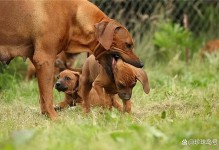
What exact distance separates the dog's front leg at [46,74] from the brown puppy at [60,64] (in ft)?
7.59

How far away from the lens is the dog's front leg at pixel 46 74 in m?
6.03

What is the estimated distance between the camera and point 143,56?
10.8 meters

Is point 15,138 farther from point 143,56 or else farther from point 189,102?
point 143,56

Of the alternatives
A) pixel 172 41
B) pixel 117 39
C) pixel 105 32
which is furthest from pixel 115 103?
pixel 172 41

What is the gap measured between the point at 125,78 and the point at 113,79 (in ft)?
0.60

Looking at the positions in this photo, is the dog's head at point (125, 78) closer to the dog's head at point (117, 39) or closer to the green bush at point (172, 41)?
the dog's head at point (117, 39)

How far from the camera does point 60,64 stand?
8758 mm

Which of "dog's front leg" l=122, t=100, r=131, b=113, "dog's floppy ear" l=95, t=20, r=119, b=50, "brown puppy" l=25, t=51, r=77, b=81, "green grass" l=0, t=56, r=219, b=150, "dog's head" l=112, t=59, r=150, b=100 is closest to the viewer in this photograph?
"green grass" l=0, t=56, r=219, b=150

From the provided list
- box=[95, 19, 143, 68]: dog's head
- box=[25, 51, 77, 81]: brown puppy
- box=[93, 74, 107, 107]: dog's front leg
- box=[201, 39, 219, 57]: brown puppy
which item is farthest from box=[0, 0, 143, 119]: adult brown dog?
box=[201, 39, 219, 57]: brown puppy

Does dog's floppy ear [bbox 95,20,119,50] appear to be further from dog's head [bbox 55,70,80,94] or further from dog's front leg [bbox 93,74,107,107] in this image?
dog's head [bbox 55,70,80,94]

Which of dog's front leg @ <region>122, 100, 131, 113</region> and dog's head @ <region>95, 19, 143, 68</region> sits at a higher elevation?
dog's head @ <region>95, 19, 143, 68</region>

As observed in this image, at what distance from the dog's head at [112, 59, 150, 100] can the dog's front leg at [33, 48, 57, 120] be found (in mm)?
645

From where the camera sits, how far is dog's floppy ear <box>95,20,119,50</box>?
598cm

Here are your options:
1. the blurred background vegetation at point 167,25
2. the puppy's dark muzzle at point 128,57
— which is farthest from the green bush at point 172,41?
the puppy's dark muzzle at point 128,57
